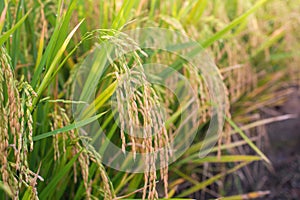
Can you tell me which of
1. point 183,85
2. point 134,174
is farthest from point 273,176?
point 134,174

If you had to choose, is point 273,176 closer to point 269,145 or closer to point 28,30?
point 269,145

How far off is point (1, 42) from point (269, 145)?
2120mm

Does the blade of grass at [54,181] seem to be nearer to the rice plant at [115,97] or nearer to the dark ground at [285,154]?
the rice plant at [115,97]

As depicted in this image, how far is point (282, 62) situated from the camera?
10.1ft

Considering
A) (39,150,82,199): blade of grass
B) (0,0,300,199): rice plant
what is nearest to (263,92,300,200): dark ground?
(0,0,300,199): rice plant

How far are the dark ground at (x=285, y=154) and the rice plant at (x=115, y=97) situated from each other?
11cm

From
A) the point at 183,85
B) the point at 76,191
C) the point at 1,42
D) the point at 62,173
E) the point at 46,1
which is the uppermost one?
the point at 46,1

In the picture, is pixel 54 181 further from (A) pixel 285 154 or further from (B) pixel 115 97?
(A) pixel 285 154

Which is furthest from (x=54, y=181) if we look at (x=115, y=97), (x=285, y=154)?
(x=285, y=154)

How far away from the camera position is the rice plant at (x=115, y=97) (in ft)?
3.90

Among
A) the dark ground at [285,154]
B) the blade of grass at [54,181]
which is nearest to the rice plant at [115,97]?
the blade of grass at [54,181]

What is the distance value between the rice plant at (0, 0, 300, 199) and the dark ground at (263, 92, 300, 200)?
107 mm

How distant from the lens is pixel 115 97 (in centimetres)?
156

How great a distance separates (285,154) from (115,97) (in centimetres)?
172
